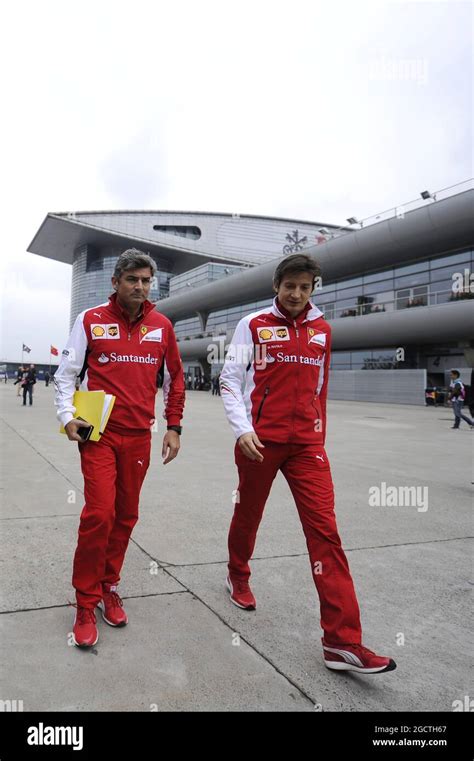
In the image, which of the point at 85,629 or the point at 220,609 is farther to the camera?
the point at 220,609

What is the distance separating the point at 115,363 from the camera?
2809mm

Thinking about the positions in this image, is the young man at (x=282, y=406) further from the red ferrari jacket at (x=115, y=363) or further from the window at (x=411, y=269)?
the window at (x=411, y=269)

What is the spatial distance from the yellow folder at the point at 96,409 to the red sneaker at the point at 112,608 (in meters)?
0.84

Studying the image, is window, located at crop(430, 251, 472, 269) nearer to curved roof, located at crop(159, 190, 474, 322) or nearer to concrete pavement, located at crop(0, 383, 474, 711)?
curved roof, located at crop(159, 190, 474, 322)

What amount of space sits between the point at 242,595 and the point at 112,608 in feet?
2.35

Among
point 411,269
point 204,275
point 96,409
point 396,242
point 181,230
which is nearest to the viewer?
point 96,409

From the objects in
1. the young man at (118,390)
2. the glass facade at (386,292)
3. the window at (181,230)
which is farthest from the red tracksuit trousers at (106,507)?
the window at (181,230)

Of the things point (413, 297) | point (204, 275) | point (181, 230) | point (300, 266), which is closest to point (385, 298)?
point (413, 297)

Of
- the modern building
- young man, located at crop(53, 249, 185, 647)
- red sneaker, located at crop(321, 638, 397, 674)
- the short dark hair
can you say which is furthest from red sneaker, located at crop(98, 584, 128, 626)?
the modern building

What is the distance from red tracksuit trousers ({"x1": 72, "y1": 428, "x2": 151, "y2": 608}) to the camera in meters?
2.54

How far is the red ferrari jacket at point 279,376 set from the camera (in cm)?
269

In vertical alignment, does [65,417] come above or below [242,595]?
above

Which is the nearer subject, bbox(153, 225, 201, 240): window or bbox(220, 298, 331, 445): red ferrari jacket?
bbox(220, 298, 331, 445): red ferrari jacket

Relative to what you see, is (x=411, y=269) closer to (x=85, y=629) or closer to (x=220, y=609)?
(x=220, y=609)
